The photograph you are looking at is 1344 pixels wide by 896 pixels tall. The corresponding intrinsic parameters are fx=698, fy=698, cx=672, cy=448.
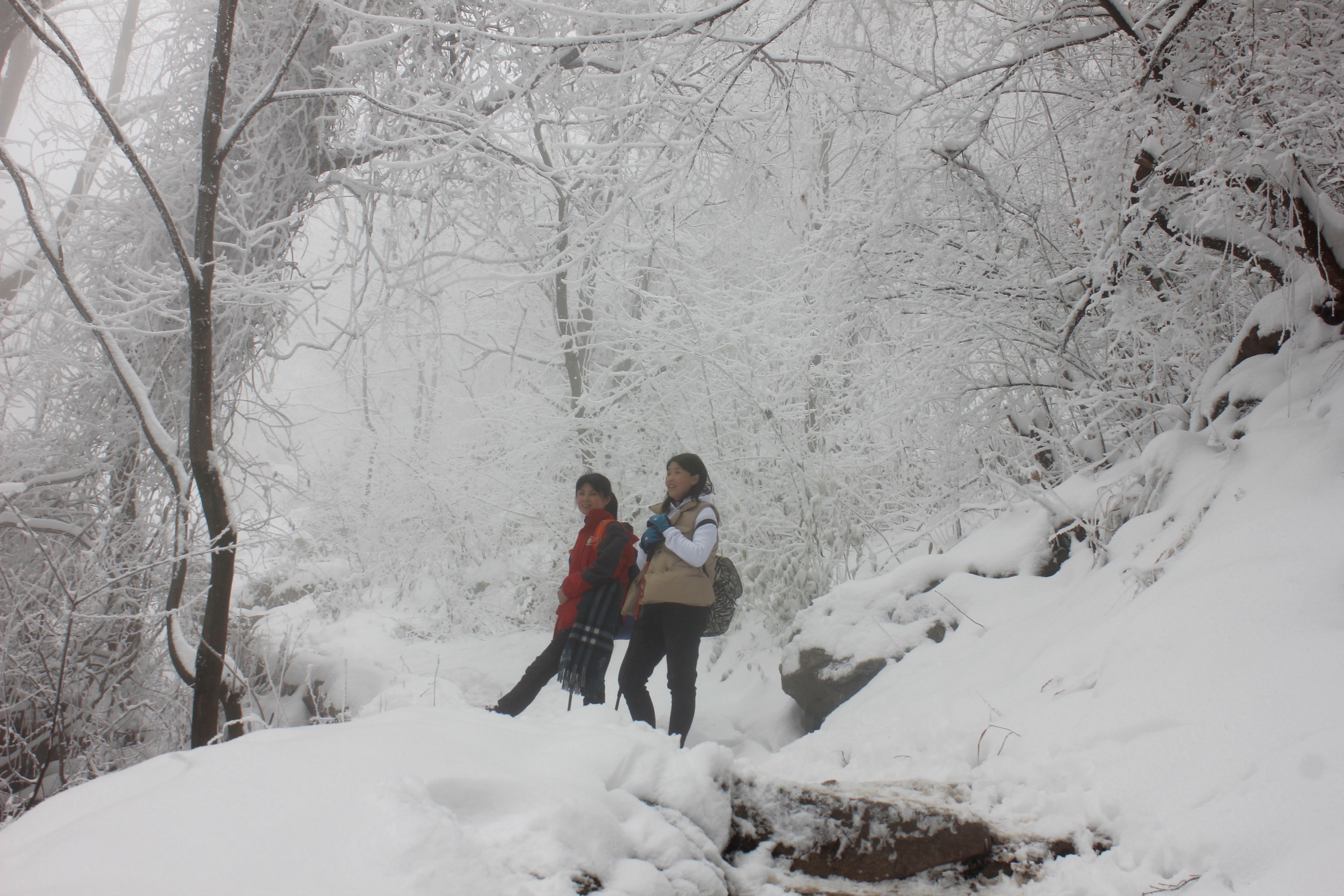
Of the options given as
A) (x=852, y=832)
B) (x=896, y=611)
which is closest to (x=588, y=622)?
(x=896, y=611)

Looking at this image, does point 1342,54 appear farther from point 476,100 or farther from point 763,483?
point 763,483

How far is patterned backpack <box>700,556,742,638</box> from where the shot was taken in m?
3.40

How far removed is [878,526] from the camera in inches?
207

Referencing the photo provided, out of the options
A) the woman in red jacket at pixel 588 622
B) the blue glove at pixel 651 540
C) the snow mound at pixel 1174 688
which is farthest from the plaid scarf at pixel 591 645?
the snow mound at pixel 1174 688

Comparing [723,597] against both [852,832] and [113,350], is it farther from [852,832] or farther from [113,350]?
[113,350]

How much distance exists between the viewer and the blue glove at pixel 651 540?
3094mm

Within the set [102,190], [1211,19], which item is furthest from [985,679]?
[102,190]

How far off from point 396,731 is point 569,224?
2.07 metres

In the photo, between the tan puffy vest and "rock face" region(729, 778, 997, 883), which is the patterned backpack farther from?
"rock face" region(729, 778, 997, 883)

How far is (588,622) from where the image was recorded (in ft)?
10.5

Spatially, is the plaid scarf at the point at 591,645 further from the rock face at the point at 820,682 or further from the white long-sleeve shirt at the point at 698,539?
the rock face at the point at 820,682

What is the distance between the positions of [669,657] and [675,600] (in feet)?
0.82

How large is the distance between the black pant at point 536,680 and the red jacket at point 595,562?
73 millimetres

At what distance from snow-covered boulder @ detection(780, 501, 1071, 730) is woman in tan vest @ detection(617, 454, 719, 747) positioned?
2.87 ft
